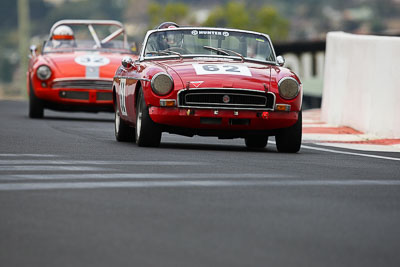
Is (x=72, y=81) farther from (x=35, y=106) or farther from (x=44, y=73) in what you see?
(x=35, y=106)

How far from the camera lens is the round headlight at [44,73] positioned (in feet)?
59.1

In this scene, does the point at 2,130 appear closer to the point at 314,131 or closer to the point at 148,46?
the point at 148,46

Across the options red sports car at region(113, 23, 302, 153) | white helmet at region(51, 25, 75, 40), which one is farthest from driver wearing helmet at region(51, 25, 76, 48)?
red sports car at region(113, 23, 302, 153)

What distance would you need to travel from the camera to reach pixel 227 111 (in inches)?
449

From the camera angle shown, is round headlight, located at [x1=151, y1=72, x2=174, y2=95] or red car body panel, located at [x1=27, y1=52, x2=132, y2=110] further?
red car body panel, located at [x1=27, y1=52, x2=132, y2=110]

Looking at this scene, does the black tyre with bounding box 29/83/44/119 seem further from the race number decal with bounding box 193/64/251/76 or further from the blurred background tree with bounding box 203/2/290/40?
the blurred background tree with bounding box 203/2/290/40

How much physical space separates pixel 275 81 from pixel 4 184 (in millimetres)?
4135

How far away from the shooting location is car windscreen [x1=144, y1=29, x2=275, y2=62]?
12.6 metres

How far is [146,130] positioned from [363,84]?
5159 mm

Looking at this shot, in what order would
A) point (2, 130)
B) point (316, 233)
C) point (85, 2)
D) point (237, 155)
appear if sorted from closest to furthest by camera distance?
point (316, 233), point (237, 155), point (2, 130), point (85, 2)

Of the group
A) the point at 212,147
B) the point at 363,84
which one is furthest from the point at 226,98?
the point at 363,84

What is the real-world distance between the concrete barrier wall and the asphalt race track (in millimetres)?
3706

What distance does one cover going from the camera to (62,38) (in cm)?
1950

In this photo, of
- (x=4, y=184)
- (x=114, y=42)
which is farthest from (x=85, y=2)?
(x=4, y=184)
